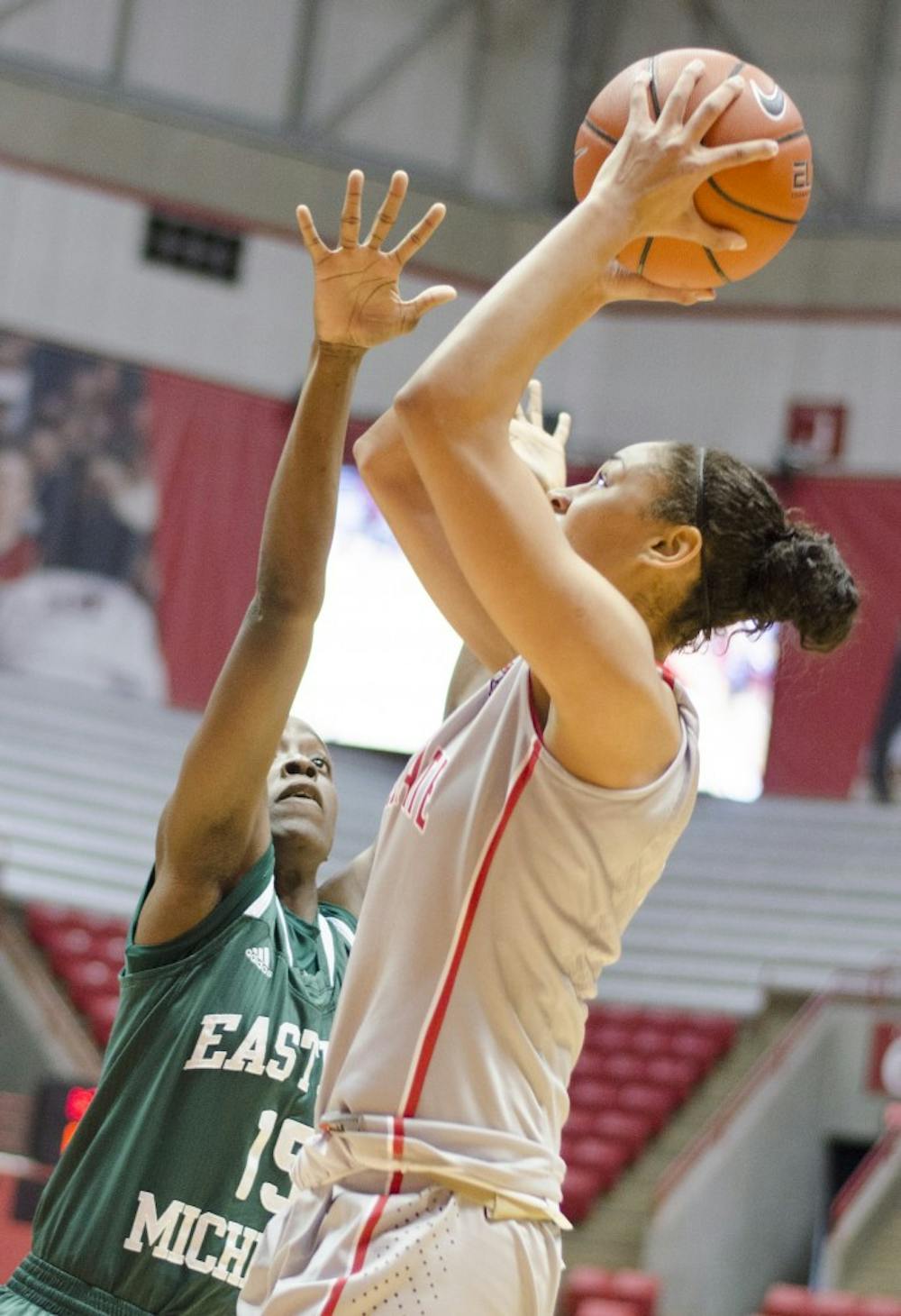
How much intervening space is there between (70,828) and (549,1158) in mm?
11530

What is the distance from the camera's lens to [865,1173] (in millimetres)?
10422

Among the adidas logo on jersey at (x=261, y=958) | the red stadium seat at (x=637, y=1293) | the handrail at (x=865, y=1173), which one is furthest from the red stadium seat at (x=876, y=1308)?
the adidas logo on jersey at (x=261, y=958)

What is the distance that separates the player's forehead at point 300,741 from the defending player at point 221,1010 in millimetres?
531

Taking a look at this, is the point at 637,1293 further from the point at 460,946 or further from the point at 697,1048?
the point at 460,946

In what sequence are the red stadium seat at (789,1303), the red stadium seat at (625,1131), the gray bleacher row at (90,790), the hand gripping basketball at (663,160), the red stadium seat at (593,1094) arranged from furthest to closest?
the gray bleacher row at (90,790) → the red stadium seat at (593,1094) → the red stadium seat at (625,1131) → the red stadium seat at (789,1303) → the hand gripping basketball at (663,160)

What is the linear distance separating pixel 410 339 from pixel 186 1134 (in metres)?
13.4

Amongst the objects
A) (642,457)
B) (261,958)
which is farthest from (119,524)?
(642,457)

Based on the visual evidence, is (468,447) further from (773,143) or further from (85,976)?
(85,976)

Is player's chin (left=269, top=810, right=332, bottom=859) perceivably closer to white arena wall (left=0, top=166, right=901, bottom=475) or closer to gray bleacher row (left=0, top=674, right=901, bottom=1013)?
gray bleacher row (left=0, top=674, right=901, bottom=1013)

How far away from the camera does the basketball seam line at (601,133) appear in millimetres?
2805

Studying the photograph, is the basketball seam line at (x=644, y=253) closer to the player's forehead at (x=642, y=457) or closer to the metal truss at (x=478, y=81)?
the player's forehead at (x=642, y=457)

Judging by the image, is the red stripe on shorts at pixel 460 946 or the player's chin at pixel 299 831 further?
the player's chin at pixel 299 831

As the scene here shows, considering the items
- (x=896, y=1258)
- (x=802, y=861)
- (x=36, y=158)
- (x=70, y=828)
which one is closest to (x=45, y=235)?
(x=36, y=158)

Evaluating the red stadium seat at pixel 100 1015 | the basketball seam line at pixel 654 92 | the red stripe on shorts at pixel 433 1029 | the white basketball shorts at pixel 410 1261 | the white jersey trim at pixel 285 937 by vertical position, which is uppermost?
the red stadium seat at pixel 100 1015
